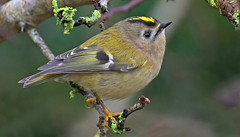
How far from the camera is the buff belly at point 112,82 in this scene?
337 centimetres

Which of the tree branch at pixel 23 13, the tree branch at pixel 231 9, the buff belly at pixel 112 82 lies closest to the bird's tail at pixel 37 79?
the buff belly at pixel 112 82

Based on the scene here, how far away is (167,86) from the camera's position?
459 cm

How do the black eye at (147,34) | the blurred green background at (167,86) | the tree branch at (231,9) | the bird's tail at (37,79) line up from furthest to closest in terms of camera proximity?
the blurred green background at (167,86) → the black eye at (147,34) → the bird's tail at (37,79) → the tree branch at (231,9)

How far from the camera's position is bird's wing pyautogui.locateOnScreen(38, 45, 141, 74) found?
10.9 ft

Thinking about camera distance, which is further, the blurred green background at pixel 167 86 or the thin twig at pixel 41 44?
Answer: the blurred green background at pixel 167 86

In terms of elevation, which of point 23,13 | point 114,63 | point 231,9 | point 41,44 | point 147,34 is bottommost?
point 231,9

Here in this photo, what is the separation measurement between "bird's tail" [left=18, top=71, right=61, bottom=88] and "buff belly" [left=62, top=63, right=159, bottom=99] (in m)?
0.15

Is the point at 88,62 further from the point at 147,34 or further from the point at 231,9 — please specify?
Result: the point at 231,9

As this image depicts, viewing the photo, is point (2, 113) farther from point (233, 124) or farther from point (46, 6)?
point (233, 124)

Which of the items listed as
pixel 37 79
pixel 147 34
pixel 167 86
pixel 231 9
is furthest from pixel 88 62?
pixel 167 86

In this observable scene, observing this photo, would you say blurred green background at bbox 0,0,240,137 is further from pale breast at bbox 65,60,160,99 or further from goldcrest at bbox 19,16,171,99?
pale breast at bbox 65,60,160,99

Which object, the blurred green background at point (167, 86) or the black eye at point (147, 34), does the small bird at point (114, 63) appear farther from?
the blurred green background at point (167, 86)

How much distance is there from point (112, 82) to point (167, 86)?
1.31 m

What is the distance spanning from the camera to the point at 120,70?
3.43 m
